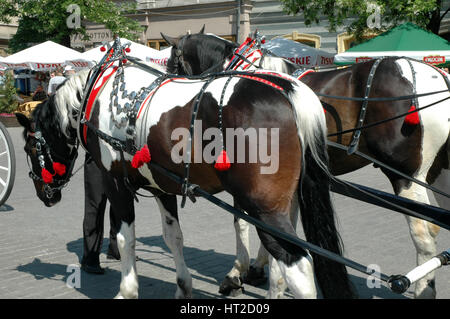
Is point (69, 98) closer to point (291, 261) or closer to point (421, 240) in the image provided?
point (291, 261)

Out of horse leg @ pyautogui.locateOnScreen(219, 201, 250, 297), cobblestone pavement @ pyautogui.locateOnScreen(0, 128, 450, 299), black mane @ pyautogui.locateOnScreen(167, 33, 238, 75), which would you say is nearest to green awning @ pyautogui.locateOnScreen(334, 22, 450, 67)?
cobblestone pavement @ pyautogui.locateOnScreen(0, 128, 450, 299)

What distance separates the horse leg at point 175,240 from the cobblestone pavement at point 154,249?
250mm

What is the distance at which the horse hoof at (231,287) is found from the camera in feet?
13.7

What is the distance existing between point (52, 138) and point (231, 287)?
1.79 metres

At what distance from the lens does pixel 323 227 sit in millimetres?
3002

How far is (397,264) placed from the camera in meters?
4.81

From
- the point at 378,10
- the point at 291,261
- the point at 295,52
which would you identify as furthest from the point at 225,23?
the point at 291,261

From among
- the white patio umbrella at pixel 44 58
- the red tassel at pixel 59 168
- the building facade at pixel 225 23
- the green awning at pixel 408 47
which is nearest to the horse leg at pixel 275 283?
the red tassel at pixel 59 168

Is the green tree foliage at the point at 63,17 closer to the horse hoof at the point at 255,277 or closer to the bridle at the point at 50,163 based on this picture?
the bridle at the point at 50,163

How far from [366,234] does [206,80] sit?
329 centimetres

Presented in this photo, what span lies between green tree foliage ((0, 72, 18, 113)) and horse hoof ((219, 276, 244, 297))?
16361 mm

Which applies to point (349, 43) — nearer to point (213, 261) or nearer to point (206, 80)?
point (213, 261)

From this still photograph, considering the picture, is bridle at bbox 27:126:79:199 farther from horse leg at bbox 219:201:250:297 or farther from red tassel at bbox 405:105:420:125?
red tassel at bbox 405:105:420:125

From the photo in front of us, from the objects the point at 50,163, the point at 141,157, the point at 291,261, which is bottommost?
the point at 291,261
